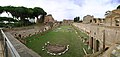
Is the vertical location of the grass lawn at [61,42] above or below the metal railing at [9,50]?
below

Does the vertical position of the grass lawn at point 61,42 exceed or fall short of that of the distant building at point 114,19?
it falls short

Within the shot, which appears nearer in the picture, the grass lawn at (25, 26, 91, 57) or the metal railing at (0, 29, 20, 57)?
the metal railing at (0, 29, 20, 57)

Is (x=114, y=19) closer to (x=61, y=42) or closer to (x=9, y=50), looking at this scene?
(x=61, y=42)

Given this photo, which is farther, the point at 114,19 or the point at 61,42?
the point at 61,42

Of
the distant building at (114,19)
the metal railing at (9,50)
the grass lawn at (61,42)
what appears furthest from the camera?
the distant building at (114,19)

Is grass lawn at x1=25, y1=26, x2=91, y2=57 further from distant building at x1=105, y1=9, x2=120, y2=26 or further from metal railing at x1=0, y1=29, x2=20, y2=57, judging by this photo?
metal railing at x1=0, y1=29, x2=20, y2=57

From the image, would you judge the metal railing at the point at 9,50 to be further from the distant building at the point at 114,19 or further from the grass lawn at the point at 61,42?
the distant building at the point at 114,19

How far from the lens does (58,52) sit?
15500mm

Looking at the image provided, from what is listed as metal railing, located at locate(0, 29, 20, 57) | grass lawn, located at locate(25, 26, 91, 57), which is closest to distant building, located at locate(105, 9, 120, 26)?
grass lawn, located at locate(25, 26, 91, 57)

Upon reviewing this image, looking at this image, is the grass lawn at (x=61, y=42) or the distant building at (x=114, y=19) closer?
the grass lawn at (x=61, y=42)

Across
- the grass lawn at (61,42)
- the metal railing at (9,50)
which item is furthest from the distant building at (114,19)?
the metal railing at (9,50)

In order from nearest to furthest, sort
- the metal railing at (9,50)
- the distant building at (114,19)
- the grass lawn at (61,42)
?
the metal railing at (9,50) < the grass lawn at (61,42) < the distant building at (114,19)

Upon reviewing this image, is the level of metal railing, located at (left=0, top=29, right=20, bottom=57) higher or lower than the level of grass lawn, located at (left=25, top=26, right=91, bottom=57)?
higher

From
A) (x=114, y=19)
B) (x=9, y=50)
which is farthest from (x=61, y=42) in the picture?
(x=9, y=50)
